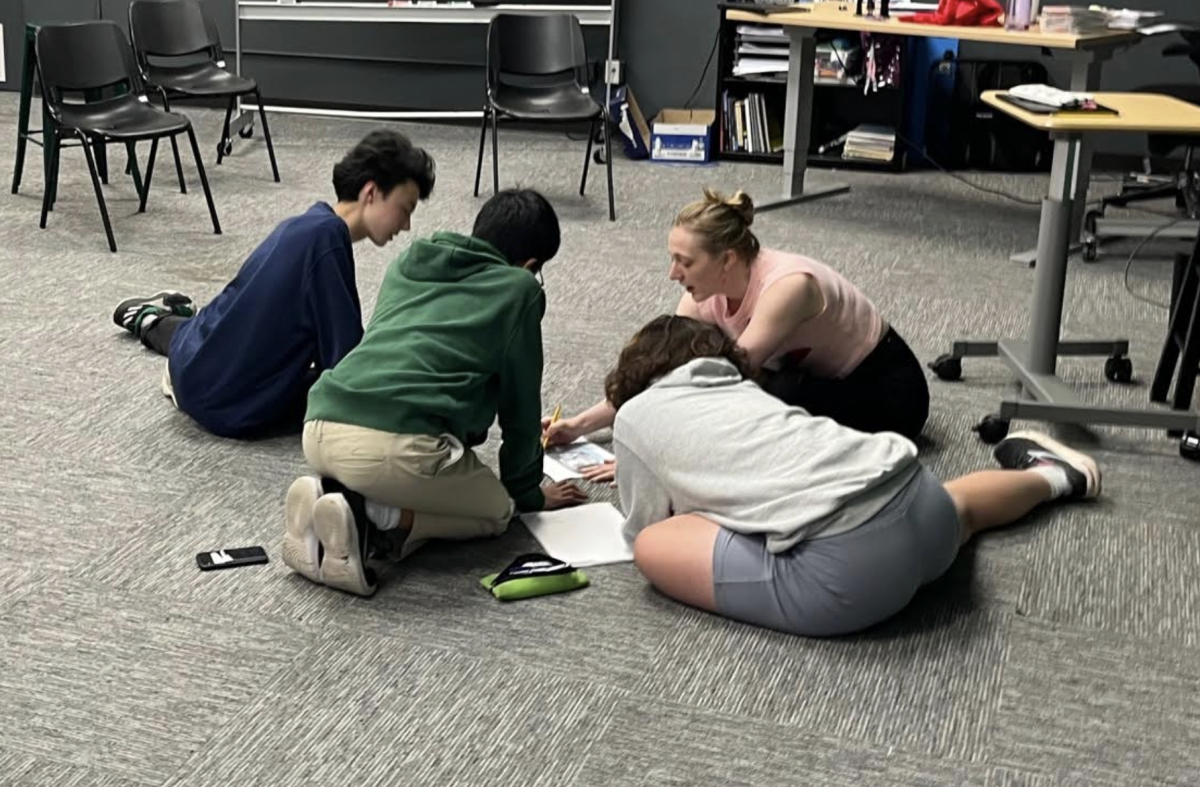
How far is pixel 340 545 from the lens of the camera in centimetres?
244

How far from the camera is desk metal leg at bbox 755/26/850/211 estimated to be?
5418 millimetres

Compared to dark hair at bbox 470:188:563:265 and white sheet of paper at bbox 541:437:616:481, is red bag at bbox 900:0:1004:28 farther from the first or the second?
dark hair at bbox 470:188:563:265

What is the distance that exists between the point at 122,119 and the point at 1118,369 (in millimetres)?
3378

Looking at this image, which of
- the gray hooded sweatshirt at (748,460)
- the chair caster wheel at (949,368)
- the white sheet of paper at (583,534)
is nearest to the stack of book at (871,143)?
the chair caster wheel at (949,368)

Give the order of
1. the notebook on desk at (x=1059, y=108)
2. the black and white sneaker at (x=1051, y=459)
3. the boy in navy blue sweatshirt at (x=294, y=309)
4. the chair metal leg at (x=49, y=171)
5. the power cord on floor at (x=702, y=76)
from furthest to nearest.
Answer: the power cord on floor at (x=702, y=76)
the chair metal leg at (x=49, y=171)
the notebook on desk at (x=1059, y=108)
the boy in navy blue sweatshirt at (x=294, y=309)
the black and white sneaker at (x=1051, y=459)

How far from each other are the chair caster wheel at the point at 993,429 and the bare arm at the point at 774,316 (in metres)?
0.68

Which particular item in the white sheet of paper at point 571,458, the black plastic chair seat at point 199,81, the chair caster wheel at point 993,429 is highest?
the black plastic chair seat at point 199,81

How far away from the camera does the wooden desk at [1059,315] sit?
10.6 ft

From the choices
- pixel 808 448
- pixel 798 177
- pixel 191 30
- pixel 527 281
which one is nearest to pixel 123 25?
pixel 191 30

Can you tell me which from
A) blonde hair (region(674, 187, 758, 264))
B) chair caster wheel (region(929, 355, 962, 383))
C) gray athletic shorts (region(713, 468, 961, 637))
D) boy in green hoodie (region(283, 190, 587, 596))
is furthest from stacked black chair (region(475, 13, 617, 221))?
gray athletic shorts (region(713, 468, 961, 637))

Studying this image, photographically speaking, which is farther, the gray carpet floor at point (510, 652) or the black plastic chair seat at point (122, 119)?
the black plastic chair seat at point (122, 119)

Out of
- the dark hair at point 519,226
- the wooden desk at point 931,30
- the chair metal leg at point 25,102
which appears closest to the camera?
the dark hair at point 519,226

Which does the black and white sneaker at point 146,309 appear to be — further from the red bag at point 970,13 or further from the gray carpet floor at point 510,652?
the red bag at point 970,13

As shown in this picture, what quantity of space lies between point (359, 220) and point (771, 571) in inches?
51.3
